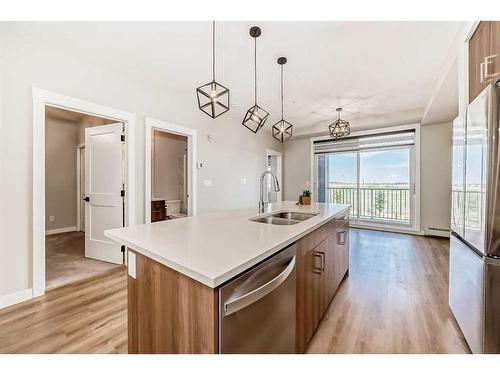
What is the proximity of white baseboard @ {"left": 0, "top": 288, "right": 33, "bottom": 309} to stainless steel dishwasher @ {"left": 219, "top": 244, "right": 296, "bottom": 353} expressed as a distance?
244 centimetres

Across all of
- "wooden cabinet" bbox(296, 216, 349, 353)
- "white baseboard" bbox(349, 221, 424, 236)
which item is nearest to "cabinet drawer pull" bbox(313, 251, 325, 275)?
"wooden cabinet" bbox(296, 216, 349, 353)

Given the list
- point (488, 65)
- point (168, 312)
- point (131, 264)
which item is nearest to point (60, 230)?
point (131, 264)

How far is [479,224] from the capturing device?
1330 millimetres

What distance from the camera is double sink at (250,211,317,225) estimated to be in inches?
81.2

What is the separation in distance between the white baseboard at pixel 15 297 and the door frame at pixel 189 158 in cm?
131

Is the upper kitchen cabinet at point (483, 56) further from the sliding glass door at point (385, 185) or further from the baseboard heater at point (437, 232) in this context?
the baseboard heater at point (437, 232)

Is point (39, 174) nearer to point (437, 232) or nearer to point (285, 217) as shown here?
point (285, 217)

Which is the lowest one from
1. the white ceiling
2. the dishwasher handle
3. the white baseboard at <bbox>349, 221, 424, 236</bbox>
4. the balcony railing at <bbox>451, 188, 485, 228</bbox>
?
the white baseboard at <bbox>349, 221, 424, 236</bbox>

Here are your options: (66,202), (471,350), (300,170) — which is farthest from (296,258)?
(66,202)

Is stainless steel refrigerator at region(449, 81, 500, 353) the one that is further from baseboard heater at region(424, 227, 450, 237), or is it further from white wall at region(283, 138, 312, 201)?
white wall at region(283, 138, 312, 201)

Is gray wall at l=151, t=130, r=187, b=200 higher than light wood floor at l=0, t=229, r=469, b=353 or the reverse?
higher

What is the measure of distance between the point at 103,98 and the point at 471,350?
404cm

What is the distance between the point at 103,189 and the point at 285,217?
2.57 meters

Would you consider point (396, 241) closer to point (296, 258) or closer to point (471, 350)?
point (471, 350)
